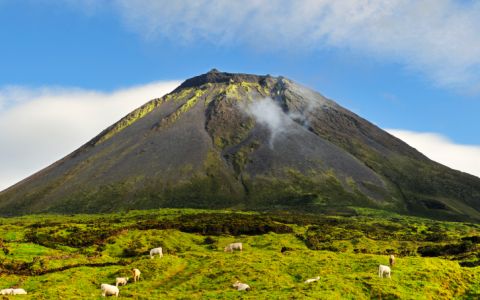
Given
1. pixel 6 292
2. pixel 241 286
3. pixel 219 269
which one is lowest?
pixel 241 286

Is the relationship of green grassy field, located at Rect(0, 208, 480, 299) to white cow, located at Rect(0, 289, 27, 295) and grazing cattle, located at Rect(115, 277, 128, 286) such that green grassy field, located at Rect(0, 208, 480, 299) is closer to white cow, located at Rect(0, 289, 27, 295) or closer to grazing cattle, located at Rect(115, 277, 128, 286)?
grazing cattle, located at Rect(115, 277, 128, 286)

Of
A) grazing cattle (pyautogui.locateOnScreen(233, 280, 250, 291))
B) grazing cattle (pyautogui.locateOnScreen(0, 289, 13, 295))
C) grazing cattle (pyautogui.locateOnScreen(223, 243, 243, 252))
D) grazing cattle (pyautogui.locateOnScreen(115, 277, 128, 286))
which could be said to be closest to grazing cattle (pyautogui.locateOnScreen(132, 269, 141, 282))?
grazing cattle (pyautogui.locateOnScreen(115, 277, 128, 286))

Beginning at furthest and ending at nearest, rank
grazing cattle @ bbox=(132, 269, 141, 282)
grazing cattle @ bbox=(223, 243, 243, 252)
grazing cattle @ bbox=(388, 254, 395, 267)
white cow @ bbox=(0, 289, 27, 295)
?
grazing cattle @ bbox=(223, 243, 243, 252), grazing cattle @ bbox=(132, 269, 141, 282), grazing cattle @ bbox=(388, 254, 395, 267), white cow @ bbox=(0, 289, 27, 295)

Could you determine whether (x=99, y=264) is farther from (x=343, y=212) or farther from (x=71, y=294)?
(x=343, y=212)

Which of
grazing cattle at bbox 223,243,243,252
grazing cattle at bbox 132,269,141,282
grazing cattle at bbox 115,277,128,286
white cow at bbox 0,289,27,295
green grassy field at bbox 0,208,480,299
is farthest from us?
grazing cattle at bbox 223,243,243,252

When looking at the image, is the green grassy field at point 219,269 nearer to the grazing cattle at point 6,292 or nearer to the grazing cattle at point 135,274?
the grazing cattle at point 135,274

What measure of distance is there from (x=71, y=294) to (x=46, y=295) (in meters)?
1.97

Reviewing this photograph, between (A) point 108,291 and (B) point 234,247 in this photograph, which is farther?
(B) point 234,247

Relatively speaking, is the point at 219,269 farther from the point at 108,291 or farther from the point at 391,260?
the point at 391,260

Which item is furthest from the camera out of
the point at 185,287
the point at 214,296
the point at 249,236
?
the point at 249,236

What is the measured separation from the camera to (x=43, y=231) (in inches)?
3524

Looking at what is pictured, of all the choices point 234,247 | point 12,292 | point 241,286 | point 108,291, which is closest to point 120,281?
point 108,291

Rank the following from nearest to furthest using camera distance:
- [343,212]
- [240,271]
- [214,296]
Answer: [214,296] < [240,271] < [343,212]

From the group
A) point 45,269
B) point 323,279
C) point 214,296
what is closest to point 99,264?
point 45,269
